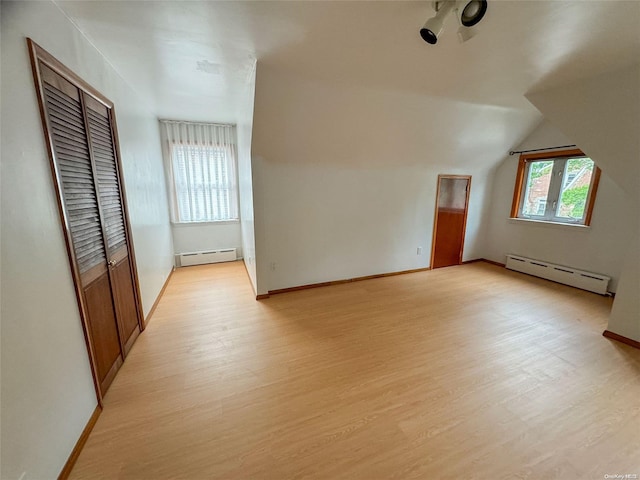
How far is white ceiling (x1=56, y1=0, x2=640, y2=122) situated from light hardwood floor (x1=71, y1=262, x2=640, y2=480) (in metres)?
2.45

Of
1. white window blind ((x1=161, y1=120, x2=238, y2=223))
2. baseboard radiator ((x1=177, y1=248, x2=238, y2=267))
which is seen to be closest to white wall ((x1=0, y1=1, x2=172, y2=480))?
white window blind ((x1=161, y1=120, x2=238, y2=223))

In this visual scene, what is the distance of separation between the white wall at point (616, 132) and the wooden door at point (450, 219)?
182 centimetres

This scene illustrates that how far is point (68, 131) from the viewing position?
1.47 metres

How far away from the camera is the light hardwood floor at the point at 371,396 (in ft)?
4.38

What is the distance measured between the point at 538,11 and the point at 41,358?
324cm

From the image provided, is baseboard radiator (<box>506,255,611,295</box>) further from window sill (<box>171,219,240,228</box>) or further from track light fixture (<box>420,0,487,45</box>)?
window sill (<box>171,219,240,228</box>)

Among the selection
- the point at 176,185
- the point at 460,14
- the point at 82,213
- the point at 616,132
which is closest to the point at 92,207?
the point at 82,213

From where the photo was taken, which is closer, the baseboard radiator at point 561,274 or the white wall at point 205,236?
the baseboard radiator at point 561,274

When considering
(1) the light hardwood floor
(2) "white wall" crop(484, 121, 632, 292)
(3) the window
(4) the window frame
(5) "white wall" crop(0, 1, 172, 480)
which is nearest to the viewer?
(5) "white wall" crop(0, 1, 172, 480)

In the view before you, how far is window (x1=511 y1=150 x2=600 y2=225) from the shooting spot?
11.6ft

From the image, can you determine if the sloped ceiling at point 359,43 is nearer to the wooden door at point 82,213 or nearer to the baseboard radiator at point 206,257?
the wooden door at point 82,213

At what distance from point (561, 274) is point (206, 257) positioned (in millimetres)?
5896

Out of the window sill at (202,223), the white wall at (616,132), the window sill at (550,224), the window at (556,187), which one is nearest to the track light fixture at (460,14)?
the white wall at (616,132)

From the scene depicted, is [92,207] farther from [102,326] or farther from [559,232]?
[559,232]
